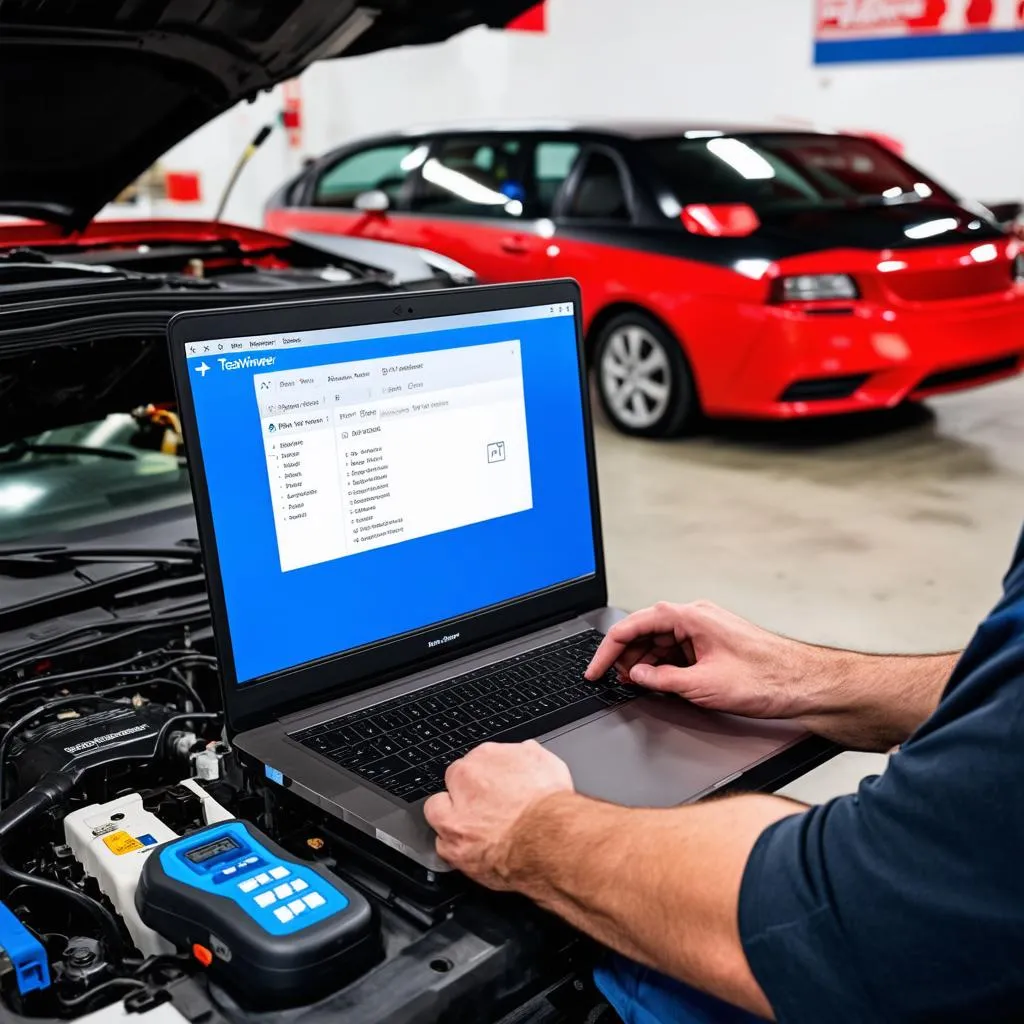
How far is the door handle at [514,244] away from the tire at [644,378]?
0.48 meters


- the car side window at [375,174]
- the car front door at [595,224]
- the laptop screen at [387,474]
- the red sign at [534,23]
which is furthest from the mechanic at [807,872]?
the red sign at [534,23]

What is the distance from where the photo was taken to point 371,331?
3.59 feet

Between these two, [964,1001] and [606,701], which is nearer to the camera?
[964,1001]

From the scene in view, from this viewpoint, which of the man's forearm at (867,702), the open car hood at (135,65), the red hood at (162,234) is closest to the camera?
the man's forearm at (867,702)

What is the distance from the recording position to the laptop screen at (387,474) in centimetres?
101

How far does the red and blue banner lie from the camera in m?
7.01

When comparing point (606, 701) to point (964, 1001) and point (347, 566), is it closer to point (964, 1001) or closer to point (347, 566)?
point (347, 566)

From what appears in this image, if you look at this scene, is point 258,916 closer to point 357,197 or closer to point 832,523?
point 832,523

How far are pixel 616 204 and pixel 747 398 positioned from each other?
1.01 metres

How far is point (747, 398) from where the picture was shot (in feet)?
14.1

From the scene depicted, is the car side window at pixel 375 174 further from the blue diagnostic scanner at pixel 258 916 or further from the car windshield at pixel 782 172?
the blue diagnostic scanner at pixel 258 916

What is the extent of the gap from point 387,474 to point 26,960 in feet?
1.65

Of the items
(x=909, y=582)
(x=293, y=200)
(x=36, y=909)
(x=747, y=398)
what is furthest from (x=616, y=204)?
(x=36, y=909)

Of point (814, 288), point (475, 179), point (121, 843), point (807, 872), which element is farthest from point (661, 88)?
point (807, 872)
